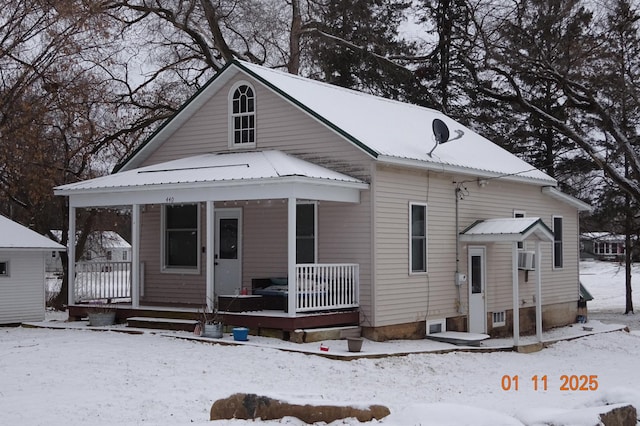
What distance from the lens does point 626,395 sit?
33.4ft

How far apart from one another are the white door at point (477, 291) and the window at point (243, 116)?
19.7ft

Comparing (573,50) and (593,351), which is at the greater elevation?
(573,50)

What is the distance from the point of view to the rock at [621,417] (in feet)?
30.8

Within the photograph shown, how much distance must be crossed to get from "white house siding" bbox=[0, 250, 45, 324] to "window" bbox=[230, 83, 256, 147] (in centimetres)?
556

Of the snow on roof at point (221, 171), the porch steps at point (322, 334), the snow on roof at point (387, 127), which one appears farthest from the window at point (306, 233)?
the snow on roof at point (387, 127)

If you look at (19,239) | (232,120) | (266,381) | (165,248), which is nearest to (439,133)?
(232,120)

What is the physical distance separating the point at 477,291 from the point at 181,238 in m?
7.29

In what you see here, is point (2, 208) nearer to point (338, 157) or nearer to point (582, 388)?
point (338, 157)

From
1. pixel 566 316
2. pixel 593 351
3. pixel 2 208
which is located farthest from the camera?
pixel 2 208

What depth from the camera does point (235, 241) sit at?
18938mm

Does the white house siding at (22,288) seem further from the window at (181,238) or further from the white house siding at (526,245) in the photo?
the white house siding at (526,245)

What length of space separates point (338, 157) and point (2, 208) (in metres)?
25.8

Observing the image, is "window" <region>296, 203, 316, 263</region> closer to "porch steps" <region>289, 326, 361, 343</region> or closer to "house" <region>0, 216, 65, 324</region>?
"porch steps" <region>289, 326, 361, 343</region>

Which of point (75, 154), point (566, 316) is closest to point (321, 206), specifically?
point (566, 316)
